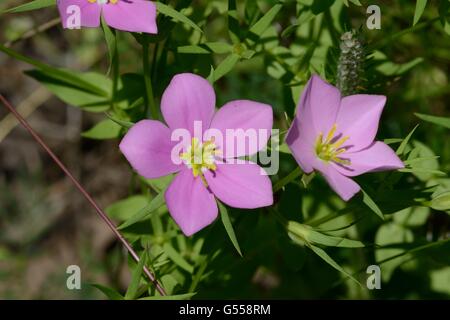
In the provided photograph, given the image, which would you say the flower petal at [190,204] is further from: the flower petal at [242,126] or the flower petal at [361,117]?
the flower petal at [361,117]

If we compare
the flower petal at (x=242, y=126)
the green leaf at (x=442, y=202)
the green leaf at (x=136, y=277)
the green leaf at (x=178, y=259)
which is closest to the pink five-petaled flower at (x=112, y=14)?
the flower petal at (x=242, y=126)

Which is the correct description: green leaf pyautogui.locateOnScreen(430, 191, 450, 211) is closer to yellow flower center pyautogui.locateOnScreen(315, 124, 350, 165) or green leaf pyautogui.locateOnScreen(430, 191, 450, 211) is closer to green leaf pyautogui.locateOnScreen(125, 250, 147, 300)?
yellow flower center pyautogui.locateOnScreen(315, 124, 350, 165)

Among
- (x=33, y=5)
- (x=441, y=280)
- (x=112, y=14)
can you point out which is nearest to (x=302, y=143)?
(x=112, y=14)

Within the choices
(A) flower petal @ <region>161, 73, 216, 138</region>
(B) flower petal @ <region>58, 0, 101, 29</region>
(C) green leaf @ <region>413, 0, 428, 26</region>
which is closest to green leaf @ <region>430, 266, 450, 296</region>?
(C) green leaf @ <region>413, 0, 428, 26</region>

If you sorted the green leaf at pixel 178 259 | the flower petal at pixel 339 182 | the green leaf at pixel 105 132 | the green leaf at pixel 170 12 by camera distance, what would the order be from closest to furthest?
the flower petal at pixel 339 182, the green leaf at pixel 170 12, the green leaf at pixel 178 259, the green leaf at pixel 105 132
